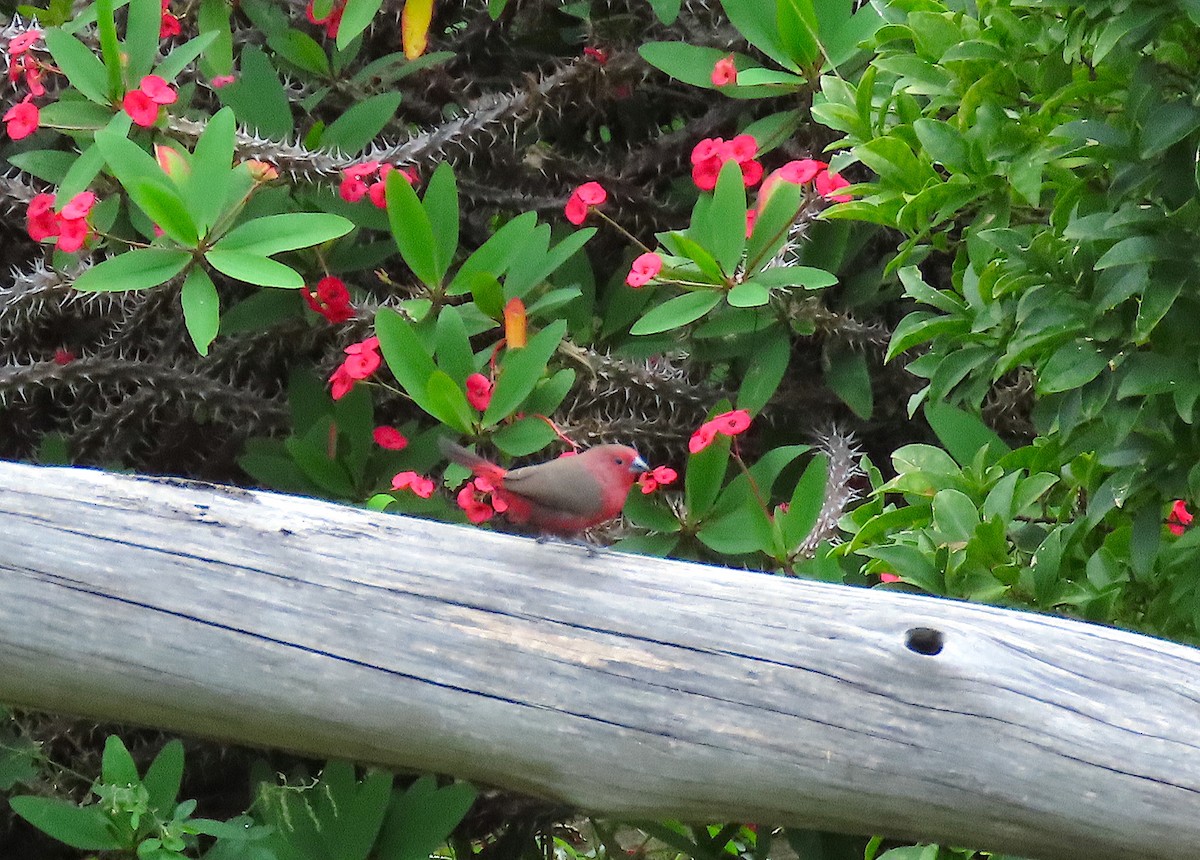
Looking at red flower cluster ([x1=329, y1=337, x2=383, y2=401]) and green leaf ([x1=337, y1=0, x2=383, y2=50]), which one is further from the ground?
green leaf ([x1=337, y1=0, x2=383, y2=50])

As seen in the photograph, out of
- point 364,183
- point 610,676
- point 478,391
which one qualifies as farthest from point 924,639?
point 364,183

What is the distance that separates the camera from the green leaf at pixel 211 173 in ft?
7.57

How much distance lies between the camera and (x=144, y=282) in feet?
7.61

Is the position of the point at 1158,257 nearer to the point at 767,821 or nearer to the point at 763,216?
the point at 767,821

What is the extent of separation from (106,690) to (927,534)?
1262 mm

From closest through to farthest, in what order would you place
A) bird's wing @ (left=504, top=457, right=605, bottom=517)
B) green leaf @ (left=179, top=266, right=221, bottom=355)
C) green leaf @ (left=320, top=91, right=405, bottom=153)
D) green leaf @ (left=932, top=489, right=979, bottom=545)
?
green leaf @ (left=932, top=489, right=979, bottom=545)
bird's wing @ (left=504, top=457, right=605, bottom=517)
green leaf @ (left=179, top=266, right=221, bottom=355)
green leaf @ (left=320, top=91, right=405, bottom=153)

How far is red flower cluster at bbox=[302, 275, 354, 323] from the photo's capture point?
8.83 feet

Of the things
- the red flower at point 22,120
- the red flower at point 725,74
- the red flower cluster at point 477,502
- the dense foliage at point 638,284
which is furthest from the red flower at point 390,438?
the red flower at point 725,74

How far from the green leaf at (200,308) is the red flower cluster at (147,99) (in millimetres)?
A: 404

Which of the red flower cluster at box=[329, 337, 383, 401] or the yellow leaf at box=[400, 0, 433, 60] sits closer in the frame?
the red flower cluster at box=[329, 337, 383, 401]

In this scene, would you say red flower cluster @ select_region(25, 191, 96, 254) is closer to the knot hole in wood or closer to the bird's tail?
the bird's tail

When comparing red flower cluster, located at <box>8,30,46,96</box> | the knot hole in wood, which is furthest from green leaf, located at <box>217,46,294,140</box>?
the knot hole in wood

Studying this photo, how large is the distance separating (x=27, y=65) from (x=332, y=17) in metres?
0.65

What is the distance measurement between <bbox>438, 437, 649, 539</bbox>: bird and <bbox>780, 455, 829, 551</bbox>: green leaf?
39cm
